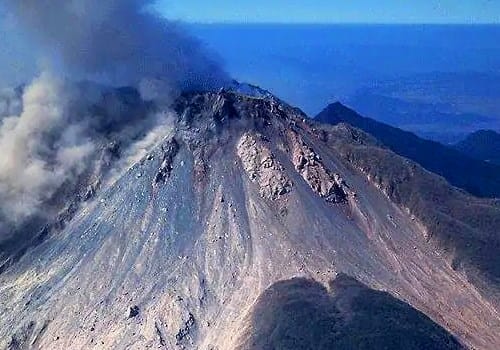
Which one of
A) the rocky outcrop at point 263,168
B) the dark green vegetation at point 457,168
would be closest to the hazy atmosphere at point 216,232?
the rocky outcrop at point 263,168

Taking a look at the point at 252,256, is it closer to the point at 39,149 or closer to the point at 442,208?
the point at 442,208

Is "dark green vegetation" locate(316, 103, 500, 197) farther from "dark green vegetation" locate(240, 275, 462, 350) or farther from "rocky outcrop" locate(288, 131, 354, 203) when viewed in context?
"dark green vegetation" locate(240, 275, 462, 350)

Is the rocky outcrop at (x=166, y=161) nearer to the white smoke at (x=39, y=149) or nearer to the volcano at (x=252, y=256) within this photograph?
the volcano at (x=252, y=256)

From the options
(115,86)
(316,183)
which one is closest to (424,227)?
(316,183)

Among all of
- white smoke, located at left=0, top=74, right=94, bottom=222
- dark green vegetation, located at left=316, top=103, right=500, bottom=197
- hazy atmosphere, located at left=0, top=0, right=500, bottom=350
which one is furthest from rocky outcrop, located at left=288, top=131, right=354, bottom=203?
dark green vegetation, located at left=316, top=103, right=500, bottom=197

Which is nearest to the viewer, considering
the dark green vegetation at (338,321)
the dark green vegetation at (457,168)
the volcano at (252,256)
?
the dark green vegetation at (338,321)

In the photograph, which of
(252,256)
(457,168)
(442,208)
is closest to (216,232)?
(252,256)
